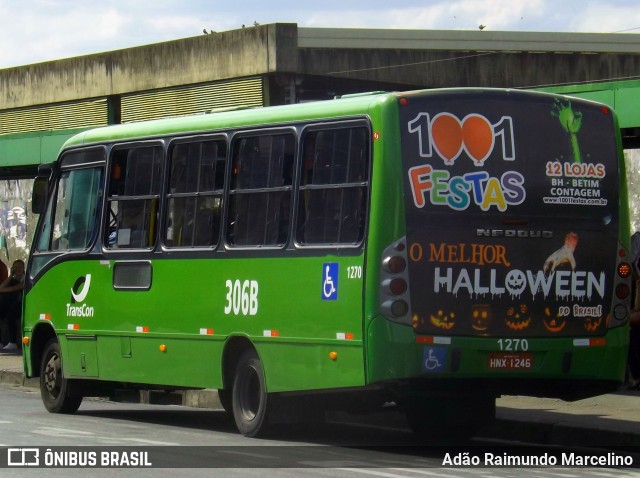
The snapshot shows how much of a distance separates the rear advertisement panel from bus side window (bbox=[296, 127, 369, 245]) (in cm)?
47

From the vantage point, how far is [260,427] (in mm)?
13703

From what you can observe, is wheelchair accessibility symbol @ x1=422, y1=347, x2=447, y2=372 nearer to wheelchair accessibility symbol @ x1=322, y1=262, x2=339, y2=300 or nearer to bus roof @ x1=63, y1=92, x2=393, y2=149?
wheelchair accessibility symbol @ x1=322, y1=262, x2=339, y2=300

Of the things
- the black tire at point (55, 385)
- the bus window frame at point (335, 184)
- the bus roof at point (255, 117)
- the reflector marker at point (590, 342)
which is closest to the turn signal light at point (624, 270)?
the reflector marker at point (590, 342)

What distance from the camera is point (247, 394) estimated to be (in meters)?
14.0

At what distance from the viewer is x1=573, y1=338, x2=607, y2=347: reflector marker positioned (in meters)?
12.7

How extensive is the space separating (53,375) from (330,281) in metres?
5.38

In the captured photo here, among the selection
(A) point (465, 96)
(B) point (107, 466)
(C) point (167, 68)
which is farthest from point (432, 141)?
(C) point (167, 68)

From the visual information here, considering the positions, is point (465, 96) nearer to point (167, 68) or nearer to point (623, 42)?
point (167, 68)

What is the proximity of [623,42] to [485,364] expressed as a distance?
80.9 feet

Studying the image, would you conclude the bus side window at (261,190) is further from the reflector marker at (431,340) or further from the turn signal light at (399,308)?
the reflector marker at (431,340)

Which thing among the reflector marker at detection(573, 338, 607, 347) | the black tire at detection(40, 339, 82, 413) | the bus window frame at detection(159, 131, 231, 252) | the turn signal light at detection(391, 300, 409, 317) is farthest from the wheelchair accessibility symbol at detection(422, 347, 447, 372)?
the black tire at detection(40, 339, 82, 413)

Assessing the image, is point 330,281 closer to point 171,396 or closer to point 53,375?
point 171,396

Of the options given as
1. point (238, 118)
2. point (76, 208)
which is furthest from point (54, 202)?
point (238, 118)

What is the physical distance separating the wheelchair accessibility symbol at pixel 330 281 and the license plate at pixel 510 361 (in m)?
1.37
